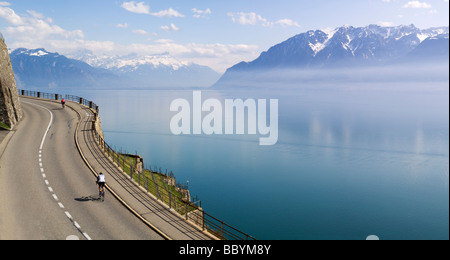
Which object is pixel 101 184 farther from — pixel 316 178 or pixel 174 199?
pixel 316 178

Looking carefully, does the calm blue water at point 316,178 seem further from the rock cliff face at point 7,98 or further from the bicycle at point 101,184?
the rock cliff face at point 7,98

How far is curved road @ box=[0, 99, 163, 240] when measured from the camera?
18.9m

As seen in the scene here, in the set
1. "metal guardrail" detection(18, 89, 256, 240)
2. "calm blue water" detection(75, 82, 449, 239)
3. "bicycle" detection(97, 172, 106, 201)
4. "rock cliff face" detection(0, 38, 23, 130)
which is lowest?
"calm blue water" detection(75, 82, 449, 239)

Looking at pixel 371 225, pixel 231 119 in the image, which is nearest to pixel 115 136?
pixel 231 119

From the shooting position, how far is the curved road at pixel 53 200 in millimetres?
18875

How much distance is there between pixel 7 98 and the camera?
41719mm

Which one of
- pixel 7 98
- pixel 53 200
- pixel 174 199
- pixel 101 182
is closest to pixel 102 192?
pixel 101 182

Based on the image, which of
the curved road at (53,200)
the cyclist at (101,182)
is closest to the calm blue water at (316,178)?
the curved road at (53,200)

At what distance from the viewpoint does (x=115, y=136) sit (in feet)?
360

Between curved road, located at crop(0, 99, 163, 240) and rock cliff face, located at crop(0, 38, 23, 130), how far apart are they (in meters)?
5.69

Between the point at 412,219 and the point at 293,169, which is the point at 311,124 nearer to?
the point at 293,169

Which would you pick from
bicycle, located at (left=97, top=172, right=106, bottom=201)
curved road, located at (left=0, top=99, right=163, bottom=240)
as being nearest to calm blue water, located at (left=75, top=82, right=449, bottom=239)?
curved road, located at (left=0, top=99, right=163, bottom=240)

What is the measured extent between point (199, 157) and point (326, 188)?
34.8m

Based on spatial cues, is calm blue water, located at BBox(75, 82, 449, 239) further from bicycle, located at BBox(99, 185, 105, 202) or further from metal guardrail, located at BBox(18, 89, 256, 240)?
bicycle, located at BBox(99, 185, 105, 202)
